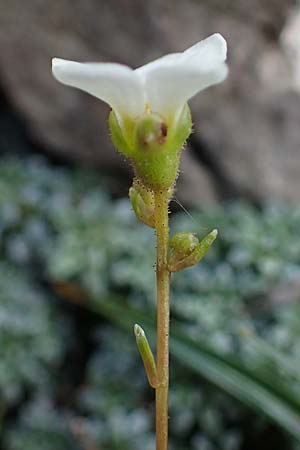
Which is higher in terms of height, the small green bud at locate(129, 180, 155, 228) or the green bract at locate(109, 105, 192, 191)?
the green bract at locate(109, 105, 192, 191)

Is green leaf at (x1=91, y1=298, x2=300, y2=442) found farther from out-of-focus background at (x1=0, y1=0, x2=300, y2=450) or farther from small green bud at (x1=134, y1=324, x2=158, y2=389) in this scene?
small green bud at (x1=134, y1=324, x2=158, y2=389)

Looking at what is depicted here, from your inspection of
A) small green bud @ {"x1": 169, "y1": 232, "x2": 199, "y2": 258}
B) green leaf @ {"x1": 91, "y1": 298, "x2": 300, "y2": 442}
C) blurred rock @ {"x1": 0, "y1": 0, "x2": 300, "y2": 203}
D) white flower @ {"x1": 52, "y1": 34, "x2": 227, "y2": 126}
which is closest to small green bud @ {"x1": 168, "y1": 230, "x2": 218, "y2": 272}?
small green bud @ {"x1": 169, "y1": 232, "x2": 199, "y2": 258}

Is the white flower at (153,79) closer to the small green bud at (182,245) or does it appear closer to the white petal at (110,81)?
the white petal at (110,81)

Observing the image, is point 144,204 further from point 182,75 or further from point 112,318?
point 112,318

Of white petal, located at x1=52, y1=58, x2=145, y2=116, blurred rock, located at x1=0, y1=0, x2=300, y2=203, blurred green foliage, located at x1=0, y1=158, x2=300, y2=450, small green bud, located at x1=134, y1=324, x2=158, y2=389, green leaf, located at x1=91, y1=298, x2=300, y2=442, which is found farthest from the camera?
blurred rock, located at x1=0, y1=0, x2=300, y2=203

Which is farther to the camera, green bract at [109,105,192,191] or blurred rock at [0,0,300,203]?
blurred rock at [0,0,300,203]

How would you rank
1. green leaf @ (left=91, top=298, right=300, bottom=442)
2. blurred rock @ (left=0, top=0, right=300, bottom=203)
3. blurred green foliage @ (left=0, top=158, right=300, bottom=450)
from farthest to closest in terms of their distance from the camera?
1. blurred rock @ (left=0, top=0, right=300, bottom=203)
2. blurred green foliage @ (left=0, top=158, right=300, bottom=450)
3. green leaf @ (left=91, top=298, right=300, bottom=442)

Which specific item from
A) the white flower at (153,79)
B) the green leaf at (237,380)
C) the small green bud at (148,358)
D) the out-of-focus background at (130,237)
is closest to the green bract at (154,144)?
the white flower at (153,79)
